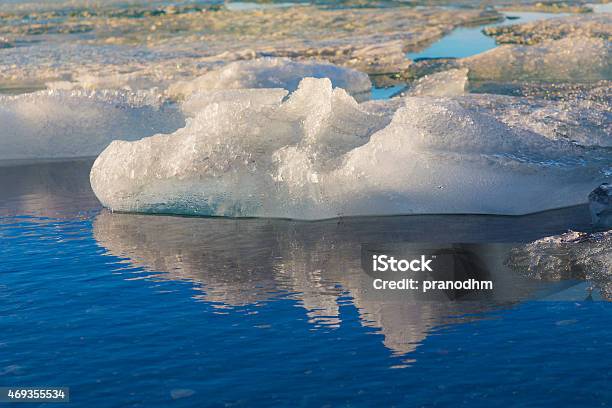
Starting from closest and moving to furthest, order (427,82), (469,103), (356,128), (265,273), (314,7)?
(265,273) < (356,128) < (469,103) < (427,82) < (314,7)

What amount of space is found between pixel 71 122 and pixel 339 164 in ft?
19.4

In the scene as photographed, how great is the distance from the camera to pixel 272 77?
17.7 metres

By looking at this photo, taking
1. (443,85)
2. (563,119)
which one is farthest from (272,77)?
(563,119)

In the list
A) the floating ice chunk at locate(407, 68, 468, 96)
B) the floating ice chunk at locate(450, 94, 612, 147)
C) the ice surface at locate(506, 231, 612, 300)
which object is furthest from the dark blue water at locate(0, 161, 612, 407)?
the floating ice chunk at locate(407, 68, 468, 96)

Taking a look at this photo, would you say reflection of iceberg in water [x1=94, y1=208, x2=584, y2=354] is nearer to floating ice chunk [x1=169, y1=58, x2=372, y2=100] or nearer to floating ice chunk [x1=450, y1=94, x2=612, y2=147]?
floating ice chunk [x1=450, y1=94, x2=612, y2=147]

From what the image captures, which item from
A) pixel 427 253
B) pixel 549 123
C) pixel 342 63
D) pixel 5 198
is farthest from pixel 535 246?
pixel 342 63

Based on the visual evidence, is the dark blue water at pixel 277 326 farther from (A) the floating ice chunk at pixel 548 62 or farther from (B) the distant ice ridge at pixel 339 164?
(A) the floating ice chunk at pixel 548 62

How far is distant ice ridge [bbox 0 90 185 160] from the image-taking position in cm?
1407

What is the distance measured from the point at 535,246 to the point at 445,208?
1.55m

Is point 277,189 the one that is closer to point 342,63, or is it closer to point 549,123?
point 549,123

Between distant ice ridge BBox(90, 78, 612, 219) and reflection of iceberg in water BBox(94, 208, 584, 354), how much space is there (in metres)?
0.18

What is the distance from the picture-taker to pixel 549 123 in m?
11.4

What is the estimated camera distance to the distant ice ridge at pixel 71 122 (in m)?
14.1

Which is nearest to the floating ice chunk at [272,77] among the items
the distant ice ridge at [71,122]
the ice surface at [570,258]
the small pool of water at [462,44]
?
the distant ice ridge at [71,122]
